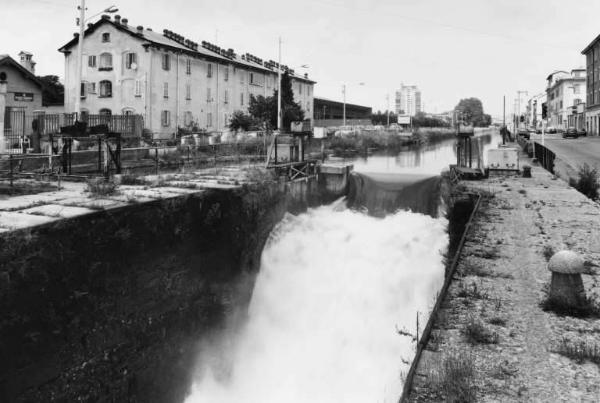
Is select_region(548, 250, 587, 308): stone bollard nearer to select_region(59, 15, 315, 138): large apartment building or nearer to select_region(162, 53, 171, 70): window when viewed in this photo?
select_region(59, 15, 315, 138): large apartment building

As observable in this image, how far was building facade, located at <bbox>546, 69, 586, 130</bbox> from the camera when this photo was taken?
102 meters

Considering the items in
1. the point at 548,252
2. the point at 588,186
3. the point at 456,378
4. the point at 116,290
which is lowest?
the point at 116,290

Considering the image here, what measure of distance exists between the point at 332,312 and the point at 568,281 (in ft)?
27.9

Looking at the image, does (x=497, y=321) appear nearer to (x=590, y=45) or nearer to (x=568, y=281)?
(x=568, y=281)

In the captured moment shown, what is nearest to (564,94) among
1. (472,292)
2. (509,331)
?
(472,292)

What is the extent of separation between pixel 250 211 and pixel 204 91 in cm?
3610

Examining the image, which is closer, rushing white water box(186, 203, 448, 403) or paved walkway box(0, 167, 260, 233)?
paved walkway box(0, 167, 260, 233)

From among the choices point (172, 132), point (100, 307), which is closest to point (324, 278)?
point (100, 307)

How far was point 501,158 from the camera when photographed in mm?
25141

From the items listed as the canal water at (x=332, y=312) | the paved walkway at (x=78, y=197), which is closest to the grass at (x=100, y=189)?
the paved walkway at (x=78, y=197)

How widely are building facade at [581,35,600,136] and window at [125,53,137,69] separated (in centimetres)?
→ 6328

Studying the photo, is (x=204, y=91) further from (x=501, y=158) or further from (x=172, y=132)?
(x=501, y=158)

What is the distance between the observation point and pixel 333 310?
1483 cm

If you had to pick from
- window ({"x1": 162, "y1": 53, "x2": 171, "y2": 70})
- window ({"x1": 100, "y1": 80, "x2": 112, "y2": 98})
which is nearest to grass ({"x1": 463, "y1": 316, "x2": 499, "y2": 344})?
window ({"x1": 162, "y1": 53, "x2": 171, "y2": 70})
